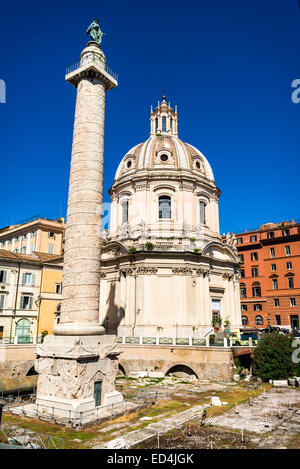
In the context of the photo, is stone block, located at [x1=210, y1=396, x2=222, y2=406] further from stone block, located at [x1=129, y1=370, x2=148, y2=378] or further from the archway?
stone block, located at [x1=129, y1=370, x2=148, y2=378]

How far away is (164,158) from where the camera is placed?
41.6 metres

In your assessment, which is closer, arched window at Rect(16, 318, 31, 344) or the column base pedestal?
the column base pedestal

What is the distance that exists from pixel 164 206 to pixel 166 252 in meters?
6.92

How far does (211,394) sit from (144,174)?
24.9 metres

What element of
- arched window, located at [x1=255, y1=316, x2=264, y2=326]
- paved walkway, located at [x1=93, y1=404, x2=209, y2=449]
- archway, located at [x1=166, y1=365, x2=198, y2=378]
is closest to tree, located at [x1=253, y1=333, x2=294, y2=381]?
archway, located at [x1=166, y1=365, x2=198, y2=378]

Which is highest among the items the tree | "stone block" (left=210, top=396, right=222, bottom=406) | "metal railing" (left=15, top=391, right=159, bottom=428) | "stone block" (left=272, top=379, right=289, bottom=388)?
the tree

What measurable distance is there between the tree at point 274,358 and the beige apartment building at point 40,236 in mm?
34374

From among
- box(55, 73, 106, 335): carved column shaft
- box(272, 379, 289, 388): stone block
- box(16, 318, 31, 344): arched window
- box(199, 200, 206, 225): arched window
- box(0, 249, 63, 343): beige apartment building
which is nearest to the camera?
box(55, 73, 106, 335): carved column shaft

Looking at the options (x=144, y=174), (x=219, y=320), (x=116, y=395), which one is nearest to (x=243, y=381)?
(x=116, y=395)

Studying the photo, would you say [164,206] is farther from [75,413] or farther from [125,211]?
[75,413]

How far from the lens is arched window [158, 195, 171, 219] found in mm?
39781

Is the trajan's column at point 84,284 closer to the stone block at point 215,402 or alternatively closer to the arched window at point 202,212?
the stone block at point 215,402

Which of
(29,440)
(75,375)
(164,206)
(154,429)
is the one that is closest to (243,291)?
(164,206)

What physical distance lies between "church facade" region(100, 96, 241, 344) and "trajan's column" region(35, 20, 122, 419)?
12663 millimetres
